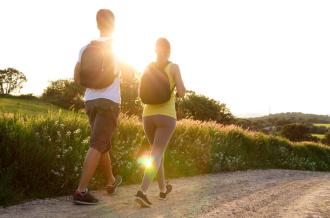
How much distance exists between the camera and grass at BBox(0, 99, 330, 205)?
27.0 ft

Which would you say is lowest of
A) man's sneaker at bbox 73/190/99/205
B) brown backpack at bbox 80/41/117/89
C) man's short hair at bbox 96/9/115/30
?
man's sneaker at bbox 73/190/99/205

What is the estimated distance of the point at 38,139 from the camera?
8.65 m

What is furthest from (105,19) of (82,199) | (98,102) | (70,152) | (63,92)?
(63,92)

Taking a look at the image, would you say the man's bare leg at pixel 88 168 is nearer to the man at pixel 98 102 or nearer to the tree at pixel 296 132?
the man at pixel 98 102

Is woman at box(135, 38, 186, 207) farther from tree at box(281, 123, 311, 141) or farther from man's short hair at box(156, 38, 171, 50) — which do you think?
tree at box(281, 123, 311, 141)

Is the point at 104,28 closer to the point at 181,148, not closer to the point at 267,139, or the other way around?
the point at 181,148

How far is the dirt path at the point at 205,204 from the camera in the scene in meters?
6.73

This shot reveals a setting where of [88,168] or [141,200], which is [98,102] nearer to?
[88,168]

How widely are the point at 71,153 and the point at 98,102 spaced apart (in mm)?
2258

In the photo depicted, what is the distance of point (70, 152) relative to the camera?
29.4ft

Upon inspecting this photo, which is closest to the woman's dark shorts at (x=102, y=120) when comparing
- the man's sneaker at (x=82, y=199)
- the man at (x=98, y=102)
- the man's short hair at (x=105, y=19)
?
the man at (x=98, y=102)

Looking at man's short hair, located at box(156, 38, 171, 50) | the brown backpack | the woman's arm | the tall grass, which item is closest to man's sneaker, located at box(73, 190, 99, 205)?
the tall grass

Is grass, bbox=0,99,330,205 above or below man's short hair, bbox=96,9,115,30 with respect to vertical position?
below

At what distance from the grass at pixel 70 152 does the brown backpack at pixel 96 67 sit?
2.10 meters
